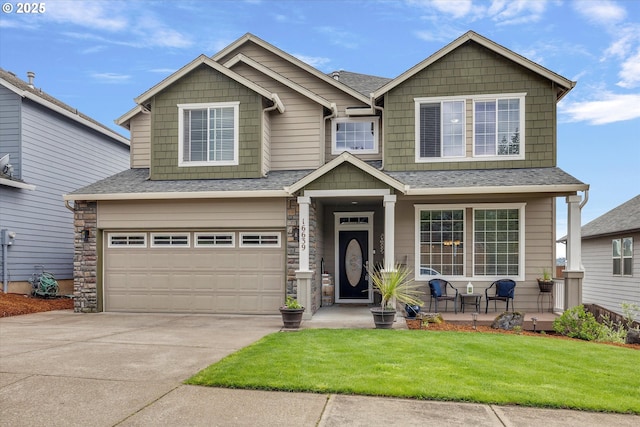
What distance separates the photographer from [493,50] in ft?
38.7

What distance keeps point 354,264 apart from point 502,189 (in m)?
4.70

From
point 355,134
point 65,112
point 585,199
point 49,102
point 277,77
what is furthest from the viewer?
point 65,112

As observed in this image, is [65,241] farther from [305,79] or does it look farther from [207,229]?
[305,79]

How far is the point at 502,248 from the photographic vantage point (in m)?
11.4

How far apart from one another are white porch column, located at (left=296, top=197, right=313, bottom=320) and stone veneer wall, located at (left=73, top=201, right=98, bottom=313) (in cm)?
530

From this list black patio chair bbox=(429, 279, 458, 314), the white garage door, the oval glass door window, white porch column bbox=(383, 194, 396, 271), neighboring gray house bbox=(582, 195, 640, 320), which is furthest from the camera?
neighboring gray house bbox=(582, 195, 640, 320)

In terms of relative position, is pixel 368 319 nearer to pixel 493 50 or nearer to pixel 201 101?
pixel 201 101

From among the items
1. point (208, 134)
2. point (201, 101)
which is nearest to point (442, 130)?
point (208, 134)

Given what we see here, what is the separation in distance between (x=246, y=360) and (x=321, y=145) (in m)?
7.67

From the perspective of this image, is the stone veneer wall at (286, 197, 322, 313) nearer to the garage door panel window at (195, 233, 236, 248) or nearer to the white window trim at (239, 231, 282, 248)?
the white window trim at (239, 231, 282, 248)

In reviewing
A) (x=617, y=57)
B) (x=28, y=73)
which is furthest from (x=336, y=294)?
(x=28, y=73)

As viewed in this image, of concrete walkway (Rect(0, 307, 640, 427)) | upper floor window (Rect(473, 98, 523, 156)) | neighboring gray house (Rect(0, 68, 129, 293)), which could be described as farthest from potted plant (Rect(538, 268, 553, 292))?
neighboring gray house (Rect(0, 68, 129, 293))

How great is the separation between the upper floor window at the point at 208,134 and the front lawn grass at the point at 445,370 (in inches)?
229

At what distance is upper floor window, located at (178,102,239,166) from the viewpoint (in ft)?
40.4
